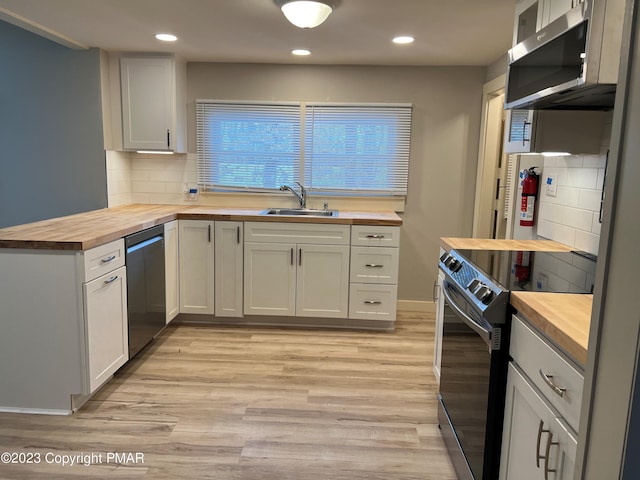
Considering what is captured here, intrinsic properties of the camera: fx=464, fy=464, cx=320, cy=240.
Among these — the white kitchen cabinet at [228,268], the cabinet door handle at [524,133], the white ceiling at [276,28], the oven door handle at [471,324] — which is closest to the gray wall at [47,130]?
the white ceiling at [276,28]

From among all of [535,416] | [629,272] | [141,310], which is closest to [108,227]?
[141,310]

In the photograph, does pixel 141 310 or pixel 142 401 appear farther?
pixel 141 310

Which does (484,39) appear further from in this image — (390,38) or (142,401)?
(142,401)

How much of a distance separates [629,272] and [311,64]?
3.69 metres

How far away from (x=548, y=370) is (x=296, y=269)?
2.52 metres

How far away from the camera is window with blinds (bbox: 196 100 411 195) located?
13.3 feet

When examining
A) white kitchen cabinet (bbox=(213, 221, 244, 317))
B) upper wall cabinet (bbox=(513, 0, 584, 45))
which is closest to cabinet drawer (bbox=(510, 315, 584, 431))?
upper wall cabinet (bbox=(513, 0, 584, 45))

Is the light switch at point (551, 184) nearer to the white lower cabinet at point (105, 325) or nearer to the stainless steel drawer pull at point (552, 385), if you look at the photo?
the stainless steel drawer pull at point (552, 385)

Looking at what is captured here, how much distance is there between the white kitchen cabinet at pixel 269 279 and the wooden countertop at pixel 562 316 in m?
2.31

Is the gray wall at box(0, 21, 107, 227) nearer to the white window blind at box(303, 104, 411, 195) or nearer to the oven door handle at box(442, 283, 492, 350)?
the white window blind at box(303, 104, 411, 195)

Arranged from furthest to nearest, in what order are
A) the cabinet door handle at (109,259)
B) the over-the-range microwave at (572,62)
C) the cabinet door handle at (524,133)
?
the cabinet door handle at (109,259) < the cabinet door handle at (524,133) < the over-the-range microwave at (572,62)

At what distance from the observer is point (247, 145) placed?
4.12 meters

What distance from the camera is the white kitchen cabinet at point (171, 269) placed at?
346cm

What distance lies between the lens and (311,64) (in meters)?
4.00
